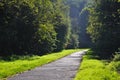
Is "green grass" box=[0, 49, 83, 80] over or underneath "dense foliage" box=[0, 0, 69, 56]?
underneath

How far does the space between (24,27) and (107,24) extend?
1256cm

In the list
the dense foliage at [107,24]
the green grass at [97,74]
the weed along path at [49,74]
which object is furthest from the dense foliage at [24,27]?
the green grass at [97,74]

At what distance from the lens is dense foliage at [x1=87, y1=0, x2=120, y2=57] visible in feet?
161

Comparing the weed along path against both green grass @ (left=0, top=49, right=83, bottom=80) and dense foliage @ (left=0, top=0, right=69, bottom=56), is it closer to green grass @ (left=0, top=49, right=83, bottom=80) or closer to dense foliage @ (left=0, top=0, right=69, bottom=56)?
green grass @ (left=0, top=49, right=83, bottom=80)

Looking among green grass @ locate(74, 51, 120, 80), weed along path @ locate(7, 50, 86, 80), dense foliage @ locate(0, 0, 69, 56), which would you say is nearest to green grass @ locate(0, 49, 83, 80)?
weed along path @ locate(7, 50, 86, 80)

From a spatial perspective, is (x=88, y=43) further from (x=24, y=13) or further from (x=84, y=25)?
(x=24, y=13)

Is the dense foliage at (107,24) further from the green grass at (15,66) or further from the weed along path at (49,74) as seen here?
the weed along path at (49,74)

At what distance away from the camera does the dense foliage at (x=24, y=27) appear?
4334cm

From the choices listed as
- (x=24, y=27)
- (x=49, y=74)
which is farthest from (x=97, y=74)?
(x=24, y=27)

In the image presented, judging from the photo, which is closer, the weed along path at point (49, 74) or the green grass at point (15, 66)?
the weed along path at point (49, 74)

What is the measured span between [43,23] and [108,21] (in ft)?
34.5

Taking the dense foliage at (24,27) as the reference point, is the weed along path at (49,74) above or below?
below

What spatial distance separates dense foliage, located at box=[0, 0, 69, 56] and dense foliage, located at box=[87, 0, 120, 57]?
858 centimetres

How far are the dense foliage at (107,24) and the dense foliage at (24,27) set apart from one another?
858 centimetres
